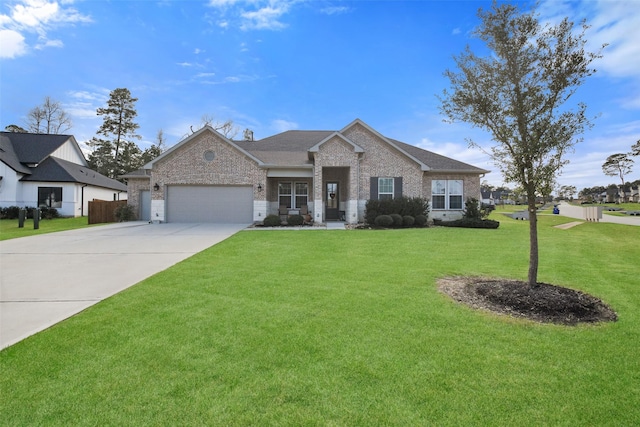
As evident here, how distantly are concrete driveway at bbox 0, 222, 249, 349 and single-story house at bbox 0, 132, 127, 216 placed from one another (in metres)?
16.9

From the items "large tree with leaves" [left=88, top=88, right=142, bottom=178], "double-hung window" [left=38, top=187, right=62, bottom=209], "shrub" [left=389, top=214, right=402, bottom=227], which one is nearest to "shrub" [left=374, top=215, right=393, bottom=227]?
"shrub" [left=389, top=214, right=402, bottom=227]

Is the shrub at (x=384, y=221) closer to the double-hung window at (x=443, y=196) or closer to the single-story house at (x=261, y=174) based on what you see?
the single-story house at (x=261, y=174)

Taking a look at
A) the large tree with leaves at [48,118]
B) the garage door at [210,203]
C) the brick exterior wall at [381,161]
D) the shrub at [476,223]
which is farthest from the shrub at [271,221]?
the large tree with leaves at [48,118]

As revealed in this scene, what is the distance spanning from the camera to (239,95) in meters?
24.8

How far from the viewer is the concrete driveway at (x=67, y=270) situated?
431cm

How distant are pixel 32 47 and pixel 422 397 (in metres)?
19.4

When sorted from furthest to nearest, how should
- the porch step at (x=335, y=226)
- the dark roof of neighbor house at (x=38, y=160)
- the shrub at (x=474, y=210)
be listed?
1. the dark roof of neighbor house at (x=38, y=160)
2. the shrub at (x=474, y=210)
3. the porch step at (x=335, y=226)

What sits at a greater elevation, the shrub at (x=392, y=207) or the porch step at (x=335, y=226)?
the shrub at (x=392, y=207)

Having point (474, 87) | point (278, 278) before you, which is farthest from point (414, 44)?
point (278, 278)

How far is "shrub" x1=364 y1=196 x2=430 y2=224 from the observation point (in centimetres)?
1770

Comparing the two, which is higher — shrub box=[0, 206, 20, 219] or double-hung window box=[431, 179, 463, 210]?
double-hung window box=[431, 179, 463, 210]

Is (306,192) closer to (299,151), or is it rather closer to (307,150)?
(307,150)

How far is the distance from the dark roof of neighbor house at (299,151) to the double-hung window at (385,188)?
246cm

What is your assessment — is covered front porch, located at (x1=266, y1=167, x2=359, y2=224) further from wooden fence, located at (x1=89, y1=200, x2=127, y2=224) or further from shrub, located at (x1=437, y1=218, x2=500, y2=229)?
wooden fence, located at (x1=89, y1=200, x2=127, y2=224)
